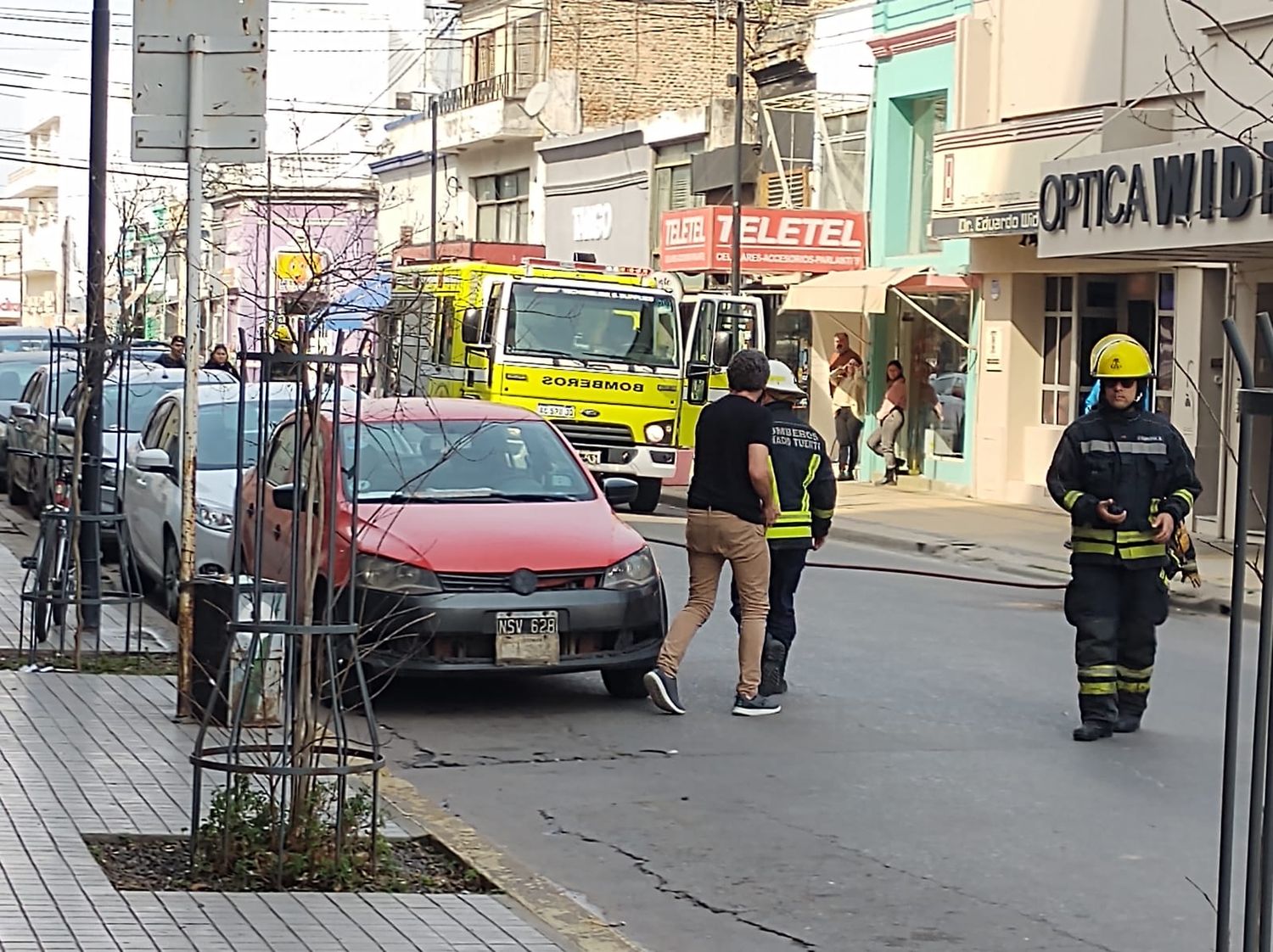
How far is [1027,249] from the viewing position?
84.4 feet

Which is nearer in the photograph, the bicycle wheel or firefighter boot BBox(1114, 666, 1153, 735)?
firefighter boot BBox(1114, 666, 1153, 735)

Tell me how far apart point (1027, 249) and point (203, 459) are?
14019 mm

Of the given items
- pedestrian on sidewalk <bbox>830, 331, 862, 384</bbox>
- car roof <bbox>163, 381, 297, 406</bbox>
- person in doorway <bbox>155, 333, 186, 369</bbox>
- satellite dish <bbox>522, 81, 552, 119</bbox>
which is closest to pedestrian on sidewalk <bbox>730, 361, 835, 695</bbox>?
car roof <bbox>163, 381, 297, 406</bbox>

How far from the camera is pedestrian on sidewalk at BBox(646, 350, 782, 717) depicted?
10508 mm

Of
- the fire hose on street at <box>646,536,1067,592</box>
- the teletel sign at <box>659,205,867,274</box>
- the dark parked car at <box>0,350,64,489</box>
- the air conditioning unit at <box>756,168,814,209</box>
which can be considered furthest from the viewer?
the air conditioning unit at <box>756,168,814,209</box>

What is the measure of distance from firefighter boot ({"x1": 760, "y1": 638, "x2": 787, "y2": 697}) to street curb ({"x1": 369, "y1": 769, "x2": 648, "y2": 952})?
2.71 metres

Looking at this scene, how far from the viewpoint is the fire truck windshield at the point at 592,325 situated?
77.6 ft

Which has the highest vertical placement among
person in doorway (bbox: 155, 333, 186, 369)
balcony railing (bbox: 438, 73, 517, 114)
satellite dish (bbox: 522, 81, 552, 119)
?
balcony railing (bbox: 438, 73, 517, 114)

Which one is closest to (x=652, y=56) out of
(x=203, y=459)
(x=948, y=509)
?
(x=948, y=509)

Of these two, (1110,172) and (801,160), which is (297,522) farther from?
(801,160)

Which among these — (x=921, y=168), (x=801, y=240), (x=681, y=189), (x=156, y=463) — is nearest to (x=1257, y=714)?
(x=156, y=463)

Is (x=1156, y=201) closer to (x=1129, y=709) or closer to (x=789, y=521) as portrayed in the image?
(x=789, y=521)

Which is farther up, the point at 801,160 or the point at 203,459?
the point at 801,160

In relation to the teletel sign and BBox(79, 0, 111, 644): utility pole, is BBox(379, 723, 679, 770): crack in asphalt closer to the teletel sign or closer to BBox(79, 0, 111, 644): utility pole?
BBox(79, 0, 111, 644): utility pole
